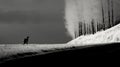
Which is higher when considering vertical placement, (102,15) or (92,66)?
(102,15)

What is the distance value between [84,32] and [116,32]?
37.1m

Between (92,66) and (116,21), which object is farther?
(116,21)

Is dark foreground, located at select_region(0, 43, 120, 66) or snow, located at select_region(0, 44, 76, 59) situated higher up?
snow, located at select_region(0, 44, 76, 59)

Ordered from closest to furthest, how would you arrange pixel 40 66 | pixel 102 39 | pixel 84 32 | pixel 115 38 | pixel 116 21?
pixel 40 66
pixel 115 38
pixel 102 39
pixel 116 21
pixel 84 32

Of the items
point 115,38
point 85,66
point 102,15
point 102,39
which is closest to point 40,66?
point 85,66

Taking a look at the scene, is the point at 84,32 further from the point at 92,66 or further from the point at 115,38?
the point at 92,66

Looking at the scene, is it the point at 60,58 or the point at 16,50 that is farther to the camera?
the point at 16,50

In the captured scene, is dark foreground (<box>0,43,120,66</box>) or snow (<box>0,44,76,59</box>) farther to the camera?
snow (<box>0,44,76,59</box>)

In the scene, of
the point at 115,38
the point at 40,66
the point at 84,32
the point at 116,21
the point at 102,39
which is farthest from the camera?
the point at 84,32

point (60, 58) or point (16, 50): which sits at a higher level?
point (16, 50)

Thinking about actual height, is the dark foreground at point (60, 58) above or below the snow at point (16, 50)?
below

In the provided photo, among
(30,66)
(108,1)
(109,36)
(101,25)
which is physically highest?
(108,1)

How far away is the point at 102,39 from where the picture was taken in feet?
219

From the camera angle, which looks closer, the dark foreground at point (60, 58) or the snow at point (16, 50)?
the dark foreground at point (60, 58)
